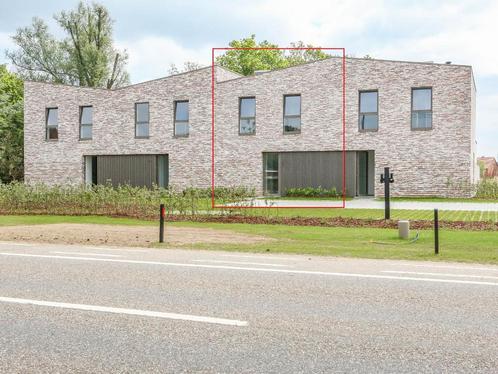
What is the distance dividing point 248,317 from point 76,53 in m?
53.0

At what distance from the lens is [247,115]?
107 ft

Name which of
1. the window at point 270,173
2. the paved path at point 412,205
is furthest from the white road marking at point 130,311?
the window at point 270,173

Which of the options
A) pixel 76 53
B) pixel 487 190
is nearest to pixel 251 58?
pixel 76 53

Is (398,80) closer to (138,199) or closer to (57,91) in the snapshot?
(138,199)

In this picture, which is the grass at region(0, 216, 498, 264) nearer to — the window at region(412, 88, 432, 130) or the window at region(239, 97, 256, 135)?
the window at region(412, 88, 432, 130)

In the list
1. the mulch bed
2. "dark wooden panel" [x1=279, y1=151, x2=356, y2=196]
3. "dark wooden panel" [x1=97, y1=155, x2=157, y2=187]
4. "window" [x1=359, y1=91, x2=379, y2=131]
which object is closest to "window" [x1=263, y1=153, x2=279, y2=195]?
"dark wooden panel" [x1=279, y1=151, x2=356, y2=196]

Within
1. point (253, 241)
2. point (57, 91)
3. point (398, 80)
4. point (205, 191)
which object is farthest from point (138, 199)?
point (57, 91)

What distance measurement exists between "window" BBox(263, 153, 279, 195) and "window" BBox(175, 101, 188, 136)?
5365 mm

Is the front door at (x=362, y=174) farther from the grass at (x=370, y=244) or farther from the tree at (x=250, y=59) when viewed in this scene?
the tree at (x=250, y=59)

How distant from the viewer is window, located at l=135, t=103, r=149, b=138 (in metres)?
34.9

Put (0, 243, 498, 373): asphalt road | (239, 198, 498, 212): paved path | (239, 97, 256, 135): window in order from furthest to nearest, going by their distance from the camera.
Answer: (239, 97, 256, 135): window → (239, 198, 498, 212): paved path → (0, 243, 498, 373): asphalt road

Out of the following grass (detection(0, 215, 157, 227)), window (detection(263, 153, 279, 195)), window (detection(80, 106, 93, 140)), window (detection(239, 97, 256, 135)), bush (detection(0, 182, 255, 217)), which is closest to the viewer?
grass (detection(0, 215, 157, 227))

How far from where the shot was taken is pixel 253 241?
1265 cm

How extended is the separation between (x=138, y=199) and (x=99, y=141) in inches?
674
